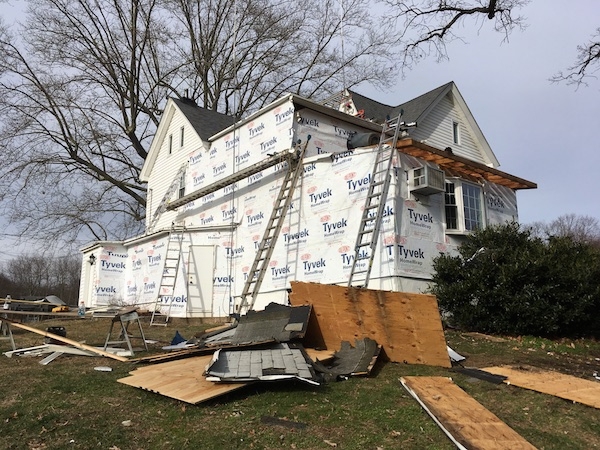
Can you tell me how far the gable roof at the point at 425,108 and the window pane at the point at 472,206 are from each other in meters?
6.21

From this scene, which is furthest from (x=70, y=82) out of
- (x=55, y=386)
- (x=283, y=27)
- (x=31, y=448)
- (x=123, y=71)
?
(x=31, y=448)

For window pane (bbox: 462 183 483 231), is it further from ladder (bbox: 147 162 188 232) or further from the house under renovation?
ladder (bbox: 147 162 188 232)

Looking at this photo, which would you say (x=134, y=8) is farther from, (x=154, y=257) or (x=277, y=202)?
(x=277, y=202)

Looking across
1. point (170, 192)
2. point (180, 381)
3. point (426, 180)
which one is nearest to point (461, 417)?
point (180, 381)

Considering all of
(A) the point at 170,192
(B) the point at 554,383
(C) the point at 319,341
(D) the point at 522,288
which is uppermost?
(A) the point at 170,192

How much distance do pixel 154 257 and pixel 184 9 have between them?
18.1m

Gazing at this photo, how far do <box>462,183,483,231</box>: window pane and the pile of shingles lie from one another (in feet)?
20.2

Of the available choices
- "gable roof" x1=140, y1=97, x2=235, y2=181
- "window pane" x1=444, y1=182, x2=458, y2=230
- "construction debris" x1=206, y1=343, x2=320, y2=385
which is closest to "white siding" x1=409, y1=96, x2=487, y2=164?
"window pane" x1=444, y1=182, x2=458, y2=230

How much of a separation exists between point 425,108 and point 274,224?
917 centimetres

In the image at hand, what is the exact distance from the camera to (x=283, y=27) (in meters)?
29.5

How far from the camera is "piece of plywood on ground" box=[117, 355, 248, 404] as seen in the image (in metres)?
5.15

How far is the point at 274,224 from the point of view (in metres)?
13.8

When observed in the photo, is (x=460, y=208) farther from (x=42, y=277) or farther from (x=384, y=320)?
(x=42, y=277)

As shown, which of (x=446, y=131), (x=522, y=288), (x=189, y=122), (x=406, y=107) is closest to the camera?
(x=522, y=288)
